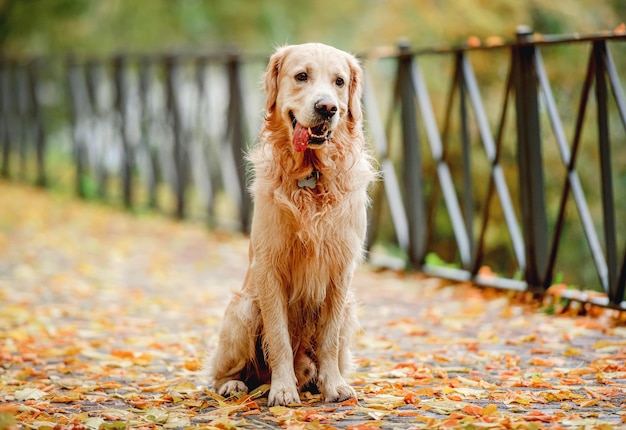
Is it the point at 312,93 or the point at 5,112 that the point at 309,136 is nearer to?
the point at 312,93

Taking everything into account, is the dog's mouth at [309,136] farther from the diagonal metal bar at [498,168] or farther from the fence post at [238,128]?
the fence post at [238,128]

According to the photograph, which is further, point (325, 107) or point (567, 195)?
point (567, 195)

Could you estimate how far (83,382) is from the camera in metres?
4.76

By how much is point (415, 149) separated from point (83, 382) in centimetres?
416

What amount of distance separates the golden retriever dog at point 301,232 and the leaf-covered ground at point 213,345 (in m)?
0.20

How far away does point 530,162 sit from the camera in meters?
6.43

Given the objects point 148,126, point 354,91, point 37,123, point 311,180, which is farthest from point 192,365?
point 37,123

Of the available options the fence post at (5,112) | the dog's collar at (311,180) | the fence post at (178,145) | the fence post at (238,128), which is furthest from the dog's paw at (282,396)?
the fence post at (5,112)

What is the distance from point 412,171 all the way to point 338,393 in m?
4.07

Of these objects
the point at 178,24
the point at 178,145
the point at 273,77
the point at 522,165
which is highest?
the point at 178,24

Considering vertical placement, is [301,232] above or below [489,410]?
above

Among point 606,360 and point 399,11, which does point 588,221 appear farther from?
point 399,11

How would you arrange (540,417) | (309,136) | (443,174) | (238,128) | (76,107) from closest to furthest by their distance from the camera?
(540,417)
(309,136)
(443,174)
(238,128)
(76,107)

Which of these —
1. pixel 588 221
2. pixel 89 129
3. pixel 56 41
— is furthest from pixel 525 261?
pixel 56 41
